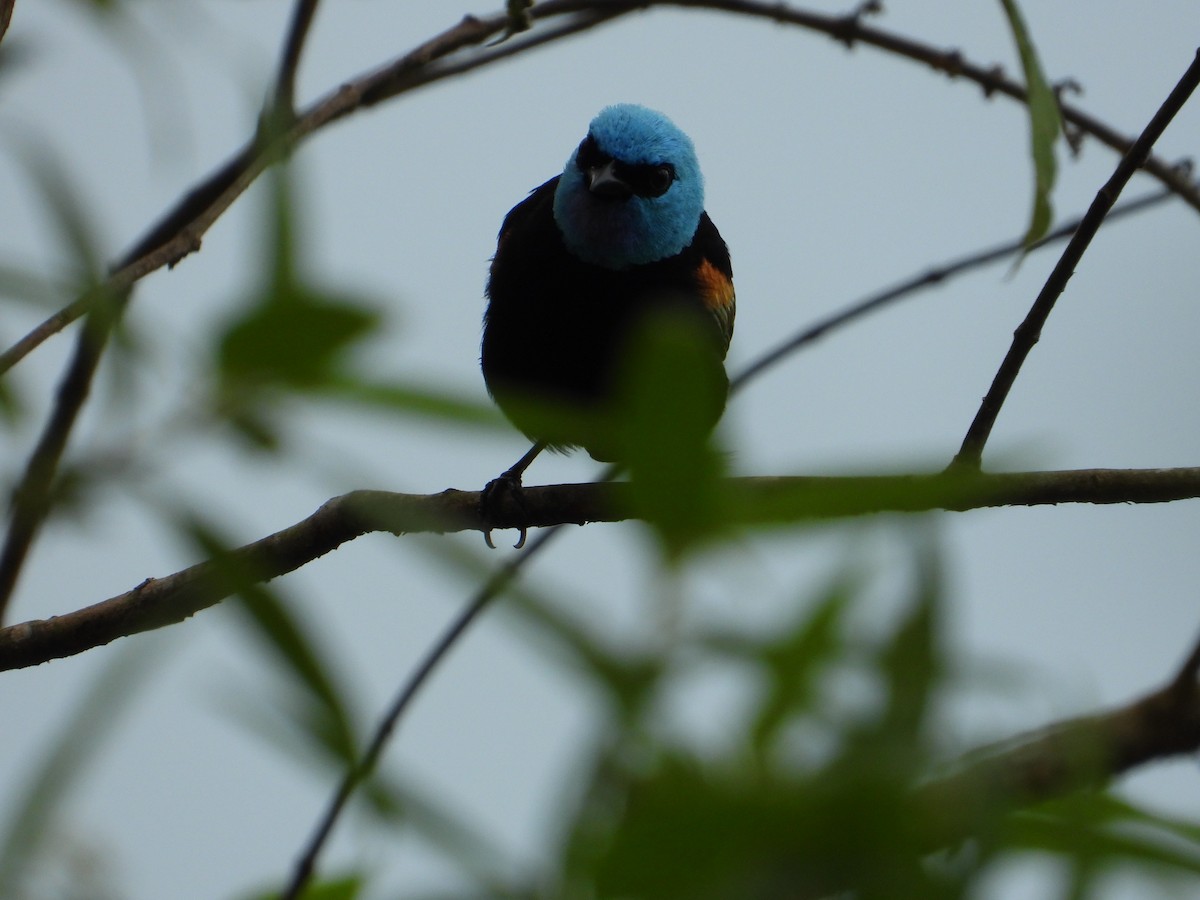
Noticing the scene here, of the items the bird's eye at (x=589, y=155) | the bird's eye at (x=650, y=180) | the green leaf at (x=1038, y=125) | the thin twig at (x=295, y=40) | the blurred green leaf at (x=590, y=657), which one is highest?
the bird's eye at (x=589, y=155)

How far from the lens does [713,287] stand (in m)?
4.01

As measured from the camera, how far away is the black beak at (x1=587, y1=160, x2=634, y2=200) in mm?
3959

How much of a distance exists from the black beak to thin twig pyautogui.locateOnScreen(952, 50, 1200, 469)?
2.09 metres

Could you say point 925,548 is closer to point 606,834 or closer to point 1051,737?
point 606,834

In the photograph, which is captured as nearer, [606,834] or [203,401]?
[606,834]

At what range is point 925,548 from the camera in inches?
38.6

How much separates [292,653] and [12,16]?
4.46 ft

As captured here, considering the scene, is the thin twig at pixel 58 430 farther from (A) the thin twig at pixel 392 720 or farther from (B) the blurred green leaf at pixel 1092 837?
(B) the blurred green leaf at pixel 1092 837

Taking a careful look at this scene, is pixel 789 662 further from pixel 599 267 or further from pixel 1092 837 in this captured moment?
pixel 599 267

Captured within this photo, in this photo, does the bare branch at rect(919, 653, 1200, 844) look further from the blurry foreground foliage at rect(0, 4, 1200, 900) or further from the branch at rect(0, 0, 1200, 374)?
the branch at rect(0, 0, 1200, 374)

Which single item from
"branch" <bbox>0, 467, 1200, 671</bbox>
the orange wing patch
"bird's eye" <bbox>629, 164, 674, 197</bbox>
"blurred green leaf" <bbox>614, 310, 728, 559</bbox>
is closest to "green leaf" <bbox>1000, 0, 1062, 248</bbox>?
"branch" <bbox>0, 467, 1200, 671</bbox>

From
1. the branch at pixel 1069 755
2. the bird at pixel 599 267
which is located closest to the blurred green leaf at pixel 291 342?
the branch at pixel 1069 755

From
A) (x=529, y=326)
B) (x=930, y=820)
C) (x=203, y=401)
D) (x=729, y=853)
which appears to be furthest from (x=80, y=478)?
(x=529, y=326)

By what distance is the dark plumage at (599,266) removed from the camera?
379cm
